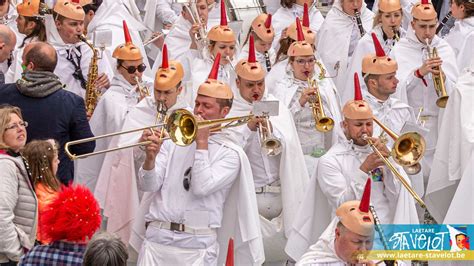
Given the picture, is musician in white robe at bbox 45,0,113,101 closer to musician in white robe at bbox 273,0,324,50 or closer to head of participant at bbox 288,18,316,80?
head of participant at bbox 288,18,316,80

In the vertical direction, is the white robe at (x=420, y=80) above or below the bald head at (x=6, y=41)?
below

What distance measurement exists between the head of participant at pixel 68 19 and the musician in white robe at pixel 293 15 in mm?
3079

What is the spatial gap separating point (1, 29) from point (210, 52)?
199cm

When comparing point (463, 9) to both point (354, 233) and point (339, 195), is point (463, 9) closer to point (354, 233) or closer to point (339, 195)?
point (339, 195)

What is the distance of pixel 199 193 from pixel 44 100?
4.95ft

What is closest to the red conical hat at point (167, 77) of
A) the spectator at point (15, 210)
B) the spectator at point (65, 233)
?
the spectator at point (15, 210)

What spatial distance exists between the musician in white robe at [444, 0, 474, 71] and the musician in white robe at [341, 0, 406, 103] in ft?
1.77

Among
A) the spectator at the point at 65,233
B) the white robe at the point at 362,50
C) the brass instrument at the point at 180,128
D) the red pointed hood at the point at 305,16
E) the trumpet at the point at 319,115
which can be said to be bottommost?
the white robe at the point at 362,50

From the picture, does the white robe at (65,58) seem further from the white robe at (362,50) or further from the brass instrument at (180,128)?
the white robe at (362,50)

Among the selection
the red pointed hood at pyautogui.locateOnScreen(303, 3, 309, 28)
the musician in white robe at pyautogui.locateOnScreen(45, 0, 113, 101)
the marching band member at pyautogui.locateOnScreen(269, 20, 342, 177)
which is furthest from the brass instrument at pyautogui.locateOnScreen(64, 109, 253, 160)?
the red pointed hood at pyautogui.locateOnScreen(303, 3, 309, 28)

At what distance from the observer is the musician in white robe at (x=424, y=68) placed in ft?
47.7

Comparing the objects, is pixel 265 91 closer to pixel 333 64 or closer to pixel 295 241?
pixel 295 241

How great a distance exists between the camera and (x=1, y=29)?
13.7 m

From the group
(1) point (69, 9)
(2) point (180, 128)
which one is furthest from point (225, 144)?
(1) point (69, 9)
